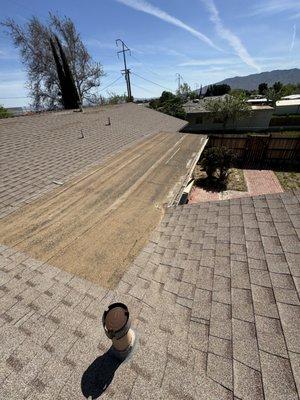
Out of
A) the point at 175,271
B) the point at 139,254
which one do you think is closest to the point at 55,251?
the point at 139,254

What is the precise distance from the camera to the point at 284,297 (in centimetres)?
292

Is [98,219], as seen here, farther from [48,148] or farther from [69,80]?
[69,80]

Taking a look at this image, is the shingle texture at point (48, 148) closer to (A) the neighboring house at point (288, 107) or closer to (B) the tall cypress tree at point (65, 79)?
(B) the tall cypress tree at point (65, 79)

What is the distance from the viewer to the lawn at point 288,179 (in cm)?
1578

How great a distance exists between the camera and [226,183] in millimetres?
16844

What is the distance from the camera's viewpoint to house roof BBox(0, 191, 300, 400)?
7.49 ft

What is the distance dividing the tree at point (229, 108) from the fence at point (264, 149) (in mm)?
15197

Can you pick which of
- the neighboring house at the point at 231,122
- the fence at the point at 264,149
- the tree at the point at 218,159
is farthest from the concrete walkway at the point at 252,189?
the neighboring house at the point at 231,122

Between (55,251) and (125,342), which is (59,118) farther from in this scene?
(125,342)

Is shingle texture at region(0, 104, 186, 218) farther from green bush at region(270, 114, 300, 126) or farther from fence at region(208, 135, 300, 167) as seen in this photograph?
green bush at region(270, 114, 300, 126)

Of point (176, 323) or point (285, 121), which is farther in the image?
point (285, 121)

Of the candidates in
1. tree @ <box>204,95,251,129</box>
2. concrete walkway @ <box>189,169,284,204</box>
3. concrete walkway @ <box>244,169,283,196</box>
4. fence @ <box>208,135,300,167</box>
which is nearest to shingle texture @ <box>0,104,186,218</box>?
concrete walkway @ <box>189,169,284,204</box>

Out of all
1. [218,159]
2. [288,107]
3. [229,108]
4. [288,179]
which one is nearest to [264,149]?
[288,179]

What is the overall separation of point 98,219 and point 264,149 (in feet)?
62.9
